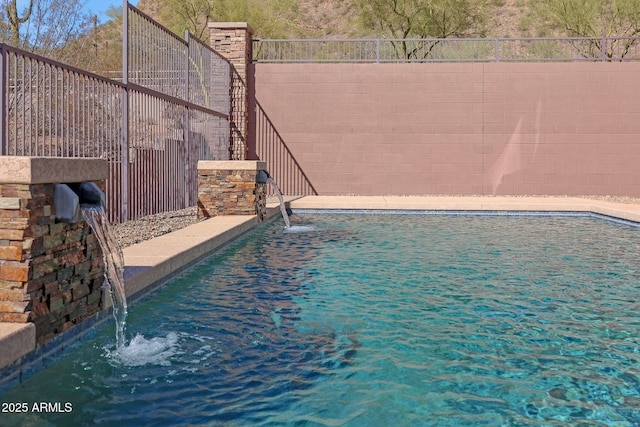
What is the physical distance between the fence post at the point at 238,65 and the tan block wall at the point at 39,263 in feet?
43.2

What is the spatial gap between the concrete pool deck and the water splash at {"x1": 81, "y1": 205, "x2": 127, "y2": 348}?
0.51 feet

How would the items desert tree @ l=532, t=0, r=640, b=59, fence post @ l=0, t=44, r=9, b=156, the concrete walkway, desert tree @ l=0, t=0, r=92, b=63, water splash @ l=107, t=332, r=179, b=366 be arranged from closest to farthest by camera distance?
water splash @ l=107, t=332, r=179, b=366, fence post @ l=0, t=44, r=9, b=156, the concrete walkway, desert tree @ l=0, t=0, r=92, b=63, desert tree @ l=532, t=0, r=640, b=59

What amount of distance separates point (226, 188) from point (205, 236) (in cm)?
321

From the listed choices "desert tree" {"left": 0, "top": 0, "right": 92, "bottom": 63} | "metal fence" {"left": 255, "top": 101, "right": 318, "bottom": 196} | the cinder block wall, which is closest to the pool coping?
"metal fence" {"left": 255, "top": 101, "right": 318, "bottom": 196}

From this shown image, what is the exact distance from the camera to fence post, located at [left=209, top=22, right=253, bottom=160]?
17.2 metres

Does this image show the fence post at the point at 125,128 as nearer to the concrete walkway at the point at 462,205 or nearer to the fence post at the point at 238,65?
the concrete walkway at the point at 462,205

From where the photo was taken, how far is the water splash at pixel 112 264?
4.63 meters

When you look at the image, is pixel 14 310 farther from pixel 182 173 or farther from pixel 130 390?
pixel 182 173

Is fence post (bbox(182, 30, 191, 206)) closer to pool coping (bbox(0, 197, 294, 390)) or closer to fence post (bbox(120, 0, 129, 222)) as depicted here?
pool coping (bbox(0, 197, 294, 390))

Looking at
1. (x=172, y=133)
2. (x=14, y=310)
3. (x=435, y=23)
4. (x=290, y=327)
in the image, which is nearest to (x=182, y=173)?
(x=172, y=133)

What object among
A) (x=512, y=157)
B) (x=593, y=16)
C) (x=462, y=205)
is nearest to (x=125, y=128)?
(x=462, y=205)

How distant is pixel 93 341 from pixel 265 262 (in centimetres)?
348

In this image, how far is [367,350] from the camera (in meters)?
4.45

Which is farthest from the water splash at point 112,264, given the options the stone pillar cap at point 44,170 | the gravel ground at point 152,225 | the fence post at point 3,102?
the gravel ground at point 152,225
